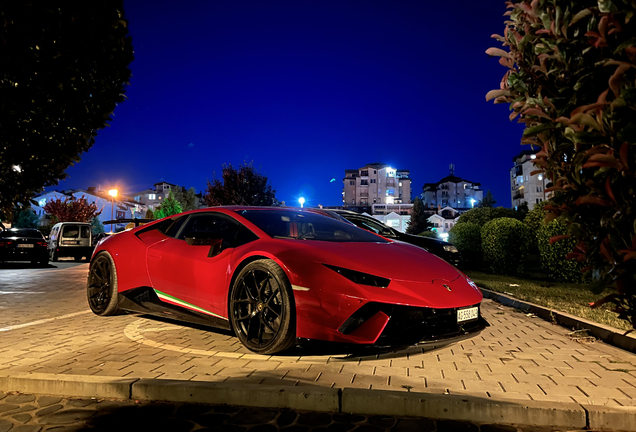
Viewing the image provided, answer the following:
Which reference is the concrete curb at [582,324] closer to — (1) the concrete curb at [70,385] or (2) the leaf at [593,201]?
(2) the leaf at [593,201]

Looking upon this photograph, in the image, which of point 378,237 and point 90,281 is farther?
point 90,281

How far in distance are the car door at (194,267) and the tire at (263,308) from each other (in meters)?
0.22

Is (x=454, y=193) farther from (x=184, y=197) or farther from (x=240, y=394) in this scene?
(x=240, y=394)

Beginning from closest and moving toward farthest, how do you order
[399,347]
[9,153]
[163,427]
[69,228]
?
[163,427], [399,347], [9,153], [69,228]

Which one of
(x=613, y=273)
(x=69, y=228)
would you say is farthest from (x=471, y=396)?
(x=69, y=228)

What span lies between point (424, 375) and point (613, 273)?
6.71 ft

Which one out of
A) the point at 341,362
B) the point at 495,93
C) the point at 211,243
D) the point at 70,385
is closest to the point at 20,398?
the point at 70,385

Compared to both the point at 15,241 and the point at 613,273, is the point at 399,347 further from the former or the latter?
the point at 15,241

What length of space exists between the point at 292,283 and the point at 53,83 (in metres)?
5.66

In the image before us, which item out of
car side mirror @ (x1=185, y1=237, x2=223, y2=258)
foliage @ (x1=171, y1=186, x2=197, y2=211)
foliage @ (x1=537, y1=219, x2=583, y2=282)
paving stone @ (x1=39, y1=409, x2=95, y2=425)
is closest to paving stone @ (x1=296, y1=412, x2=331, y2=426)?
paving stone @ (x1=39, y1=409, x2=95, y2=425)

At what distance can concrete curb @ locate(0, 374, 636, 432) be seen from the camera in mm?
2984

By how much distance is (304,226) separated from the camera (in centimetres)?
575

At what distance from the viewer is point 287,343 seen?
4125 mm

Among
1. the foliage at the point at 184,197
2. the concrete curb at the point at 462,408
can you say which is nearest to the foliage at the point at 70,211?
the foliage at the point at 184,197
